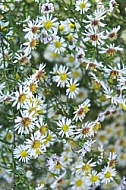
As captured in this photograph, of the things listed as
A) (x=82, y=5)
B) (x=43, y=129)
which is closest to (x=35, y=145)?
(x=43, y=129)

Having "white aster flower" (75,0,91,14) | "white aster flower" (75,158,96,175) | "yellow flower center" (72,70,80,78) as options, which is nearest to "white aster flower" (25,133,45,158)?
"white aster flower" (75,158,96,175)

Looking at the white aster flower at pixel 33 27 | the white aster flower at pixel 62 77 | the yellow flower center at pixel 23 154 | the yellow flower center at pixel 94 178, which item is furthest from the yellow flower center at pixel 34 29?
the yellow flower center at pixel 94 178

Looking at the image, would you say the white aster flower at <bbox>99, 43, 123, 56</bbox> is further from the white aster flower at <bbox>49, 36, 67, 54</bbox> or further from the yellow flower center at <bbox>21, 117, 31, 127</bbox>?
the yellow flower center at <bbox>21, 117, 31, 127</bbox>

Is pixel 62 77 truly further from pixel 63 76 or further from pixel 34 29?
pixel 34 29

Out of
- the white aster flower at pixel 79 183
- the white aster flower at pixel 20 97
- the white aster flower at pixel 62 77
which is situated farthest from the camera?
the white aster flower at pixel 79 183

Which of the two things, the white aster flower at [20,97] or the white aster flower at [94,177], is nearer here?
the white aster flower at [20,97]

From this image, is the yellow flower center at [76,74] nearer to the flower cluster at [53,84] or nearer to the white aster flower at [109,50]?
the flower cluster at [53,84]

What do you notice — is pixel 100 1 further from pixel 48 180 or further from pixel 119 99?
pixel 48 180

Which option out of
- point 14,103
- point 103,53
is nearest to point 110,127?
point 103,53
